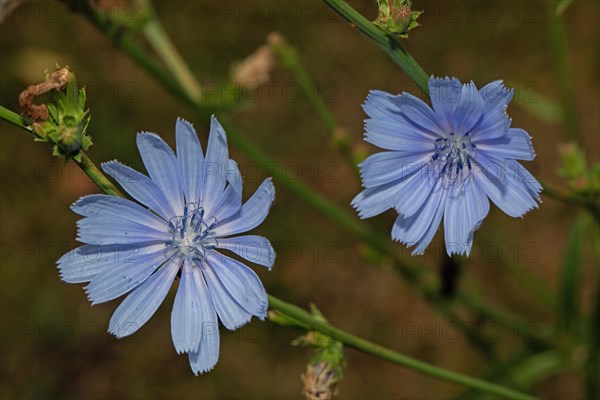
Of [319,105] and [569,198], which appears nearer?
[569,198]

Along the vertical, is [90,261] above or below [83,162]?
below

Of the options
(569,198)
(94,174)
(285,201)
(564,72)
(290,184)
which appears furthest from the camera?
(285,201)

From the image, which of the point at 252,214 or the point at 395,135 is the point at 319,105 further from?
the point at 252,214

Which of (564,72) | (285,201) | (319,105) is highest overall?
(564,72)

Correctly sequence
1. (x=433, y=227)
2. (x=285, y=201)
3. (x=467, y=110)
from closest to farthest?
(x=467, y=110) < (x=433, y=227) < (x=285, y=201)

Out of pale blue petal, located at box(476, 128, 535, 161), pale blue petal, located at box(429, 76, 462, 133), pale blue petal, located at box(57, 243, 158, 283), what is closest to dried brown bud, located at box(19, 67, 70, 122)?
pale blue petal, located at box(57, 243, 158, 283)

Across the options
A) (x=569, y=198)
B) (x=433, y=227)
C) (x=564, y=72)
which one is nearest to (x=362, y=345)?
(x=433, y=227)

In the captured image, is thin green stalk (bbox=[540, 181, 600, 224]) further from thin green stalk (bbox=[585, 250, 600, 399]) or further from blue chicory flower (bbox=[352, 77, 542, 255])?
thin green stalk (bbox=[585, 250, 600, 399])
